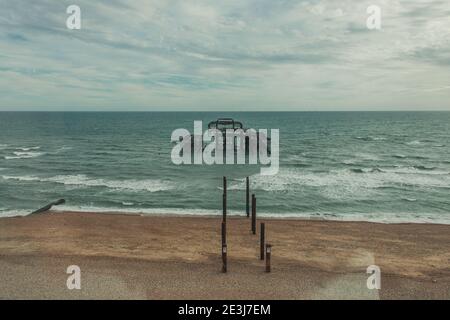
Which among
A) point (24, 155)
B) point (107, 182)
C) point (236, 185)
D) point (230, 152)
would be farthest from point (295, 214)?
point (24, 155)

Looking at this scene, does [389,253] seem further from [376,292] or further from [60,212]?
[60,212]

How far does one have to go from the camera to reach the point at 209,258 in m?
16.4

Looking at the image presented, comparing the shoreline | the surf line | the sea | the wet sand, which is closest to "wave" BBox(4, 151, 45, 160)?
the sea

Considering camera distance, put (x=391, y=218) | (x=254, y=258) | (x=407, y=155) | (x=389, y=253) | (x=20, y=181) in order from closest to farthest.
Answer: (x=254, y=258) < (x=389, y=253) < (x=391, y=218) < (x=20, y=181) < (x=407, y=155)

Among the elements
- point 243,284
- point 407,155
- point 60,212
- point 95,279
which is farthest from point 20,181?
point 407,155

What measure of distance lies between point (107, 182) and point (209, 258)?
21869mm

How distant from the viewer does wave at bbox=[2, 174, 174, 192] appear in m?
33.9

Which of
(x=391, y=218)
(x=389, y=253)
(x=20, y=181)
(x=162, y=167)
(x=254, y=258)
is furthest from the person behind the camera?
(x=162, y=167)

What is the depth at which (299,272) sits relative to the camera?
14.8 meters

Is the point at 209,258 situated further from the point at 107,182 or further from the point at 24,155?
the point at 24,155

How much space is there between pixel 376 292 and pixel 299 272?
2824 millimetres

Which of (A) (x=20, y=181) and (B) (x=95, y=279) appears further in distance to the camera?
(A) (x=20, y=181)

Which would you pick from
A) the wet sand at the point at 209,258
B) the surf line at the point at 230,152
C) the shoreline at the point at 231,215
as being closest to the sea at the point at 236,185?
the shoreline at the point at 231,215

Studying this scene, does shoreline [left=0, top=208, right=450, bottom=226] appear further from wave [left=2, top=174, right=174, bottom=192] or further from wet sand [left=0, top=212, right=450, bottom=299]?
wave [left=2, top=174, right=174, bottom=192]
